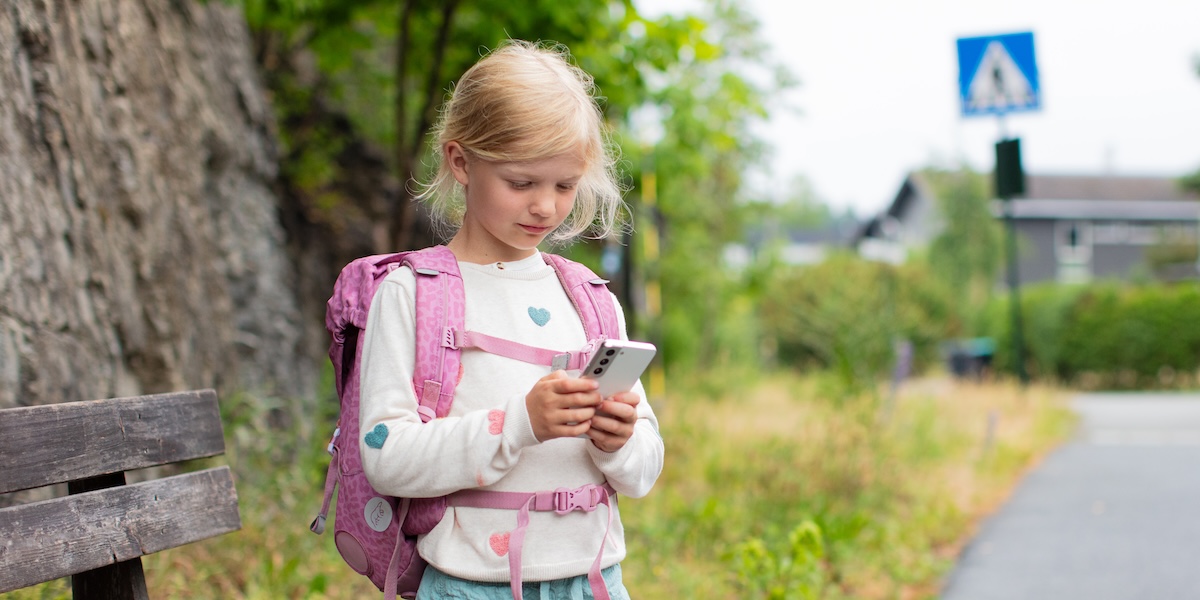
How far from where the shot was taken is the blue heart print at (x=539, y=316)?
6.63 feet

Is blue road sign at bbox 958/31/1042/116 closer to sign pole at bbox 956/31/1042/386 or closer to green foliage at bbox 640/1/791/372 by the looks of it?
sign pole at bbox 956/31/1042/386

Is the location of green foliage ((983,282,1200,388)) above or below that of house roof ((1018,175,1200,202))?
below

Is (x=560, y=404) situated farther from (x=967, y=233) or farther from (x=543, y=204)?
(x=967, y=233)

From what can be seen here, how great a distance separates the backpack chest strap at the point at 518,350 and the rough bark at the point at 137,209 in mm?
2007

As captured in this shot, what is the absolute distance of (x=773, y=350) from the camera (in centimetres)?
2634

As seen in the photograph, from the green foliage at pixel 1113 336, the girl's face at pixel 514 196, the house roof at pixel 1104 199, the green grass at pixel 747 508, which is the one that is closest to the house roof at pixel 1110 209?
the house roof at pixel 1104 199

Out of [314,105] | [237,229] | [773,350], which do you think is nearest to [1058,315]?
[773,350]

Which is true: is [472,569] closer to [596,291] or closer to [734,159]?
[596,291]

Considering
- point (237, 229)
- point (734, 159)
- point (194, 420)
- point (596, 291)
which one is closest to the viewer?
point (596, 291)

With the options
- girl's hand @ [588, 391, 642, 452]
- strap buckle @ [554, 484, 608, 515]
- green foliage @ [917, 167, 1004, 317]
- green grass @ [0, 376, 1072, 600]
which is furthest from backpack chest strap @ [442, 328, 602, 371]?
green foliage @ [917, 167, 1004, 317]

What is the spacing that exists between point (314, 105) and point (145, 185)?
354 centimetres

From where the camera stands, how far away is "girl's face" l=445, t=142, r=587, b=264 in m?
1.95

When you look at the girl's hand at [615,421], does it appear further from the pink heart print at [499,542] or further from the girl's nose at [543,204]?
the girl's nose at [543,204]

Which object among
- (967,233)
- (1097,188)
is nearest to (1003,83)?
(967,233)
